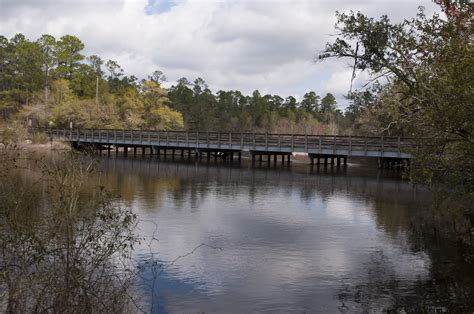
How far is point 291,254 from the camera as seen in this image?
1283 centimetres

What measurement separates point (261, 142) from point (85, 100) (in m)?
28.1

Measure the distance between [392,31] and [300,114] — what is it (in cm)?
8634

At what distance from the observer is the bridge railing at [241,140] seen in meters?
38.2

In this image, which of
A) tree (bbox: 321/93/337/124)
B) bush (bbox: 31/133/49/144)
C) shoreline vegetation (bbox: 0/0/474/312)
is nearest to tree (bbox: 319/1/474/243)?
shoreline vegetation (bbox: 0/0/474/312)

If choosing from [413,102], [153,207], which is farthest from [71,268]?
[153,207]

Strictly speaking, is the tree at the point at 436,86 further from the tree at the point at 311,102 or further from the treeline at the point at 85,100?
the tree at the point at 311,102

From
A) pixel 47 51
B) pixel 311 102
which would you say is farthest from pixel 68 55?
pixel 311 102

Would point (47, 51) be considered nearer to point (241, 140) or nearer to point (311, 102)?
point (241, 140)

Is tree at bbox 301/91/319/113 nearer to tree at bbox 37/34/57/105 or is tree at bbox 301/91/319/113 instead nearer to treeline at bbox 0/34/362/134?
treeline at bbox 0/34/362/134

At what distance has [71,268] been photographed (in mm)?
6926

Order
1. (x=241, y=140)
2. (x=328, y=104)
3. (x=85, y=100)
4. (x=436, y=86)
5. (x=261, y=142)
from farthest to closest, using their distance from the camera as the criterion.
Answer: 1. (x=328, y=104)
2. (x=85, y=100)
3. (x=241, y=140)
4. (x=261, y=142)
5. (x=436, y=86)

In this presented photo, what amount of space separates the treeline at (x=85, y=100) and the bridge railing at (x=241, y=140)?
19.3ft

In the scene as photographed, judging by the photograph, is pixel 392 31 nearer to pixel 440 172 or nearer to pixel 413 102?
pixel 413 102

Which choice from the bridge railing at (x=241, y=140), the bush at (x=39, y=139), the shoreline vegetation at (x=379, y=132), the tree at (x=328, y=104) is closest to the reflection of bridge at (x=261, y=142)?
the bridge railing at (x=241, y=140)
